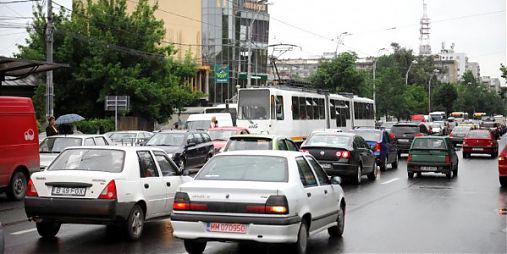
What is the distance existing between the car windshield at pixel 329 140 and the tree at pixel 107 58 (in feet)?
72.2

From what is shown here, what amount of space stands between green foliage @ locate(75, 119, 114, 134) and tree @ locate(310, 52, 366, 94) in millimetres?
26535

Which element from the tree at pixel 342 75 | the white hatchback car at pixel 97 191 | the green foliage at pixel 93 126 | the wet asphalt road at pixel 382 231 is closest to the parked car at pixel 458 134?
the tree at pixel 342 75

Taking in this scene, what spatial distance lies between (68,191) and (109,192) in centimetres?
65

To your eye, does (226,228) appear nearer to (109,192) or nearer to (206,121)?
(109,192)

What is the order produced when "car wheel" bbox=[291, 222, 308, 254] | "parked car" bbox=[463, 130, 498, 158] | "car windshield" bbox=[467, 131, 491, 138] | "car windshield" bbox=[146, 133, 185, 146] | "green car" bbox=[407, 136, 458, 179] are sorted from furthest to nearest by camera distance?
"car windshield" bbox=[467, 131, 491, 138] < "parked car" bbox=[463, 130, 498, 158] < "green car" bbox=[407, 136, 458, 179] < "car windshield" bbox=[146, 133, 185, 146] < "car wheel" bbox=[291, 222, 308, 254]

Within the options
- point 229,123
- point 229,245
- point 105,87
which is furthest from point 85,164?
point 105,87

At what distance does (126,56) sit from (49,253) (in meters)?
35.0

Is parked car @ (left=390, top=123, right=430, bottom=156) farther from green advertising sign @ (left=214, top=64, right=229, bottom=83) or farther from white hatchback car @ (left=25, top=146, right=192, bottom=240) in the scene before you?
white hatchback car @ (left=25, top=146, right=192, bottom=240)

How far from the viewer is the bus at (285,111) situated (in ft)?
109

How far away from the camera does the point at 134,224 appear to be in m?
10.6

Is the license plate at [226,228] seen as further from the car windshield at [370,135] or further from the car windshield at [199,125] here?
the car windshield at [199,125]

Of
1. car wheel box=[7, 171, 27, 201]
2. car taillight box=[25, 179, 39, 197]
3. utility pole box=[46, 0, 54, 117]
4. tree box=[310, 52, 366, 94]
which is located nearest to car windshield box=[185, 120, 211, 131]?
utility pole box=[46, 0, 54, 117]

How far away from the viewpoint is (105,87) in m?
41.7

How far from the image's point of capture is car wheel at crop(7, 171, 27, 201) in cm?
1680
